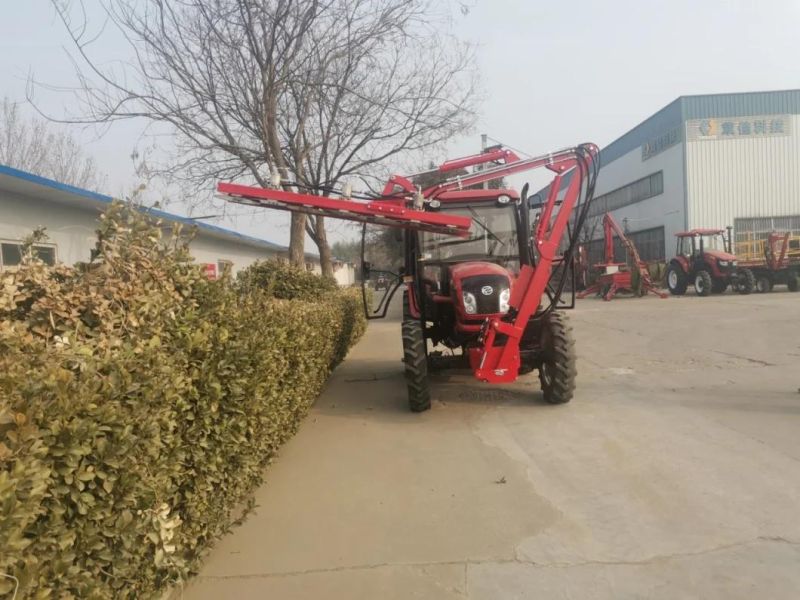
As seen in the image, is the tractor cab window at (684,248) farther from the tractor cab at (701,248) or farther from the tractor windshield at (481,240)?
the tractor windshield at (481,240)

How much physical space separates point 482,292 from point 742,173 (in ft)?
106

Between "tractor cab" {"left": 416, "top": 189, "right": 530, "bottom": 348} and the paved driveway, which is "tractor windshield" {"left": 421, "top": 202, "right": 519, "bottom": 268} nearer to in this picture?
"tractor cab" {"left": 416, "top": 189, "right": 530, "bottom": 348}

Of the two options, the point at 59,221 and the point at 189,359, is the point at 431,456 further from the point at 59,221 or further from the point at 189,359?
the point at 59,221

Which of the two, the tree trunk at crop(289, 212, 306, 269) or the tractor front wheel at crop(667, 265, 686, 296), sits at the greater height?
the tree trunk at crop(289, 212, 306, 269)

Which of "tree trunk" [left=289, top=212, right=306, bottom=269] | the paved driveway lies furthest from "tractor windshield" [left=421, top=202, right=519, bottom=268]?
"tree trunk" [left=289, top=212, right=306, bottom=269]

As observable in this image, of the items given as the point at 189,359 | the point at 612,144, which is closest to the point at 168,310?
the point at 189,359

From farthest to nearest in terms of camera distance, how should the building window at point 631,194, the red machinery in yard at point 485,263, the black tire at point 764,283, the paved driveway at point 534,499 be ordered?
the building window at point 631,194 → the black tire at point 764,283 → the red machinery in yard at point 485,263 → the paved driveway at point 534,499

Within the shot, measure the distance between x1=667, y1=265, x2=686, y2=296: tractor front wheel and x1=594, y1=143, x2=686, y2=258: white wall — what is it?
24.2ft

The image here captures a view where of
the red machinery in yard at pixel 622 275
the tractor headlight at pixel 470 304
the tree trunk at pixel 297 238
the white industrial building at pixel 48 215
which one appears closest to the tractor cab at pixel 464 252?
the tractor headlight at pixel 470 304

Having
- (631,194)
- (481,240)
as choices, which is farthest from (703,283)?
(481,240)

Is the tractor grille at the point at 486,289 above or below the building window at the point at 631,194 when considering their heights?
below

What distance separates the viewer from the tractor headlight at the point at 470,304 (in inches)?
265

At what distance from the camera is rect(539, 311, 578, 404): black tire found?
21.6ft

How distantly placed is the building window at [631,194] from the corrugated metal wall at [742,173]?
320 centimetres
